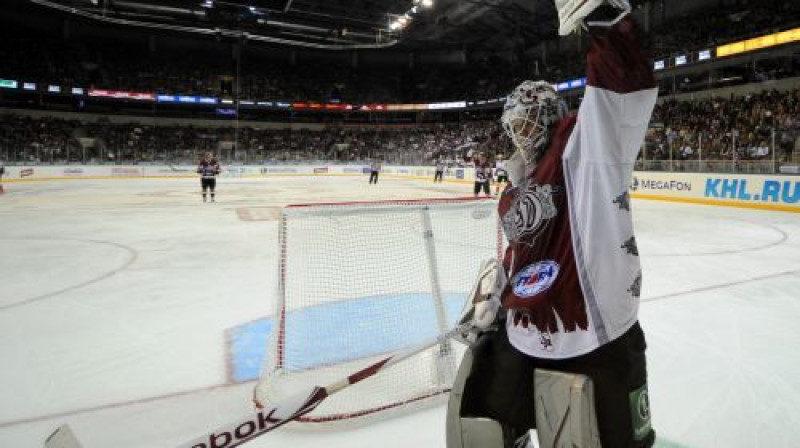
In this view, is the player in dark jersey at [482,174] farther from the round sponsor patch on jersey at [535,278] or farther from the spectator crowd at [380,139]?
the round sponsor patch on jersey at [535,278]

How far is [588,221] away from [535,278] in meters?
0.20

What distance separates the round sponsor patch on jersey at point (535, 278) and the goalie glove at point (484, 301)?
100 millimetres

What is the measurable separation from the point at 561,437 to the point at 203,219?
31.9 feet

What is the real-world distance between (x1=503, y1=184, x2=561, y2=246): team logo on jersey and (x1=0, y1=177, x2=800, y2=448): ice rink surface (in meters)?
1.35

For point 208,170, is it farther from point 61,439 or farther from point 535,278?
point 535,278

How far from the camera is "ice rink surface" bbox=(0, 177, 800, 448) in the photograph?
7.73 feet

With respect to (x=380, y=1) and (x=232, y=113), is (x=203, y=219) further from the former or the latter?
(x=232, y=113)

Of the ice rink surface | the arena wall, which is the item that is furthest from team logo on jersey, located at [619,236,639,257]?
the arena wall

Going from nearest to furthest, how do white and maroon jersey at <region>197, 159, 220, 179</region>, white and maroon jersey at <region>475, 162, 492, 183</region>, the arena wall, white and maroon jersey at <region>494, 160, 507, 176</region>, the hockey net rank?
white and maroon jersey at <region>494, 160, 507, 176</region> < the hockey net < the arena wall < white and maroon jersey at <region>197, 159, 220, 179</region> < white and maroon jersey at <region>475, 162, 492, 183</region>

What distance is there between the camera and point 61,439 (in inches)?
51.8

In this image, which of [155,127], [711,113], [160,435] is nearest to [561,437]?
[160,435]

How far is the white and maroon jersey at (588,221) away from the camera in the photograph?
1.05m

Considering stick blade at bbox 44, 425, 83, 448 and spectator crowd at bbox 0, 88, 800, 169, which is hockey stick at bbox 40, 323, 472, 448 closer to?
stick blade at bbox 44, 425, 83, 448

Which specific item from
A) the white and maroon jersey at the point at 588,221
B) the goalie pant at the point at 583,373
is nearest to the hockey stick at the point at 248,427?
the goalie pant at the point at 583,373
